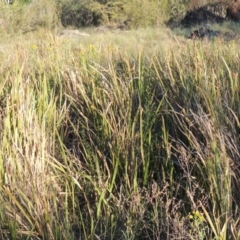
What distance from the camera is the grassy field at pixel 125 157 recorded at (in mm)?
2666

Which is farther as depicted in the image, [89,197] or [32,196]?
[89,197]

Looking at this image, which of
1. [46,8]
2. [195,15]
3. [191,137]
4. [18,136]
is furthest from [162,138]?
[46,8]

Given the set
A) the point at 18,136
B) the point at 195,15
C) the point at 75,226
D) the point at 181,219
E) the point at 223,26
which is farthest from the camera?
the point at 195,15

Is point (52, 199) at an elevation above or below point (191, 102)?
below

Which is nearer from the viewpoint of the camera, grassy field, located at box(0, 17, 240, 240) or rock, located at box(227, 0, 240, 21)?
grassy field, located at box(0, 17, 240, 240)

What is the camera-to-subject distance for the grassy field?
267cm

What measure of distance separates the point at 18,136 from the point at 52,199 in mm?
394

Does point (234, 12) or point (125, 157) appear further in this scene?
point (234, 12)

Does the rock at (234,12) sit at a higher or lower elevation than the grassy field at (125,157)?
lower

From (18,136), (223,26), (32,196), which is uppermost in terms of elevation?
(18,136)

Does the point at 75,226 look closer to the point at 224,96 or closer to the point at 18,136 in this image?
the point at 18,136

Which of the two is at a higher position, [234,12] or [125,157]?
[125,157]

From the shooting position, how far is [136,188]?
294 cm

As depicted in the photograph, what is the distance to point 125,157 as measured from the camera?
123 inches
